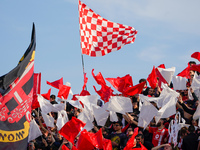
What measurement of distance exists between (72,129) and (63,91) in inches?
138

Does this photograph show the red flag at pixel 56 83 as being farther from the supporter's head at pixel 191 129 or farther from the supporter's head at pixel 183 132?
the supporter's head at pixel 191 129

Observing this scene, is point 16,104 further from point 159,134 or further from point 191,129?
point 191,129

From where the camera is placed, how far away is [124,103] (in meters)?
10.5

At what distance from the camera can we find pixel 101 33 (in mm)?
15297

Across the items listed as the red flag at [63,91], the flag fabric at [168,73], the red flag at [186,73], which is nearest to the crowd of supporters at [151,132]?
the flag fabric at [168,73]

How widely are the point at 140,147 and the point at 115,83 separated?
3460 millimetres

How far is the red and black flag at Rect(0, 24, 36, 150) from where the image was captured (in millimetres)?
7644

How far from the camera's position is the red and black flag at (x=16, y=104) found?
7644 millimetres

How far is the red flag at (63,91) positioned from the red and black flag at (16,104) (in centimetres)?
508

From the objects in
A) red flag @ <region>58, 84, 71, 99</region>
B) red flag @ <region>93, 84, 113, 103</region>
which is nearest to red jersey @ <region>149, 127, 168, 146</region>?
red flag @ <region>93, 84, 113, 103</region>

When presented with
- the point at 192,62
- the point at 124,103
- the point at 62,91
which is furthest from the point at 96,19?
the point at 124,103

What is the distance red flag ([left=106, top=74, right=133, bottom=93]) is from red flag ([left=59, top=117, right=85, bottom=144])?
→ 8.82 feet

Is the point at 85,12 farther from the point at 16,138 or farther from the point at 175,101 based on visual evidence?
the point at 16,138

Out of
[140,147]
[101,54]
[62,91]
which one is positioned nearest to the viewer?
[140,147]
